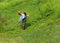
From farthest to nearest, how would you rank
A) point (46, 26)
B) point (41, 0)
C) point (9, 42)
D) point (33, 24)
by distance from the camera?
point (41, 0)
point (33, 24)
point (46, 26)
point (9, 42)

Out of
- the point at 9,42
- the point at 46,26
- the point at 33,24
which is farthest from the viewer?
the point at 33,24

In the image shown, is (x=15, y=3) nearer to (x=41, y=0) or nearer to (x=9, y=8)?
(x=9, y=8)

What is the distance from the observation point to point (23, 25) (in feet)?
79.3

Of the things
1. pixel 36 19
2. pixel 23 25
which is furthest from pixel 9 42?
pixel 36 19

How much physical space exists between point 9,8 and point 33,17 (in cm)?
442

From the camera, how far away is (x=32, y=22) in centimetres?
2497

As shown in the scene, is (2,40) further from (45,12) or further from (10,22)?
(45,12)

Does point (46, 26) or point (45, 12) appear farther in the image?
point (45, 12)

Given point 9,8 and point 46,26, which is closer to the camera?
point 46,26

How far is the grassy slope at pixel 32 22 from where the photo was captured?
20797 millimetres

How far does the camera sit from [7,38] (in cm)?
2219

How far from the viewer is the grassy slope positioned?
68.2 feet

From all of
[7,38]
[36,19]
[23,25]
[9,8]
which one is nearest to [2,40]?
[7,38]

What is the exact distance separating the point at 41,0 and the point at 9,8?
3622 mm
